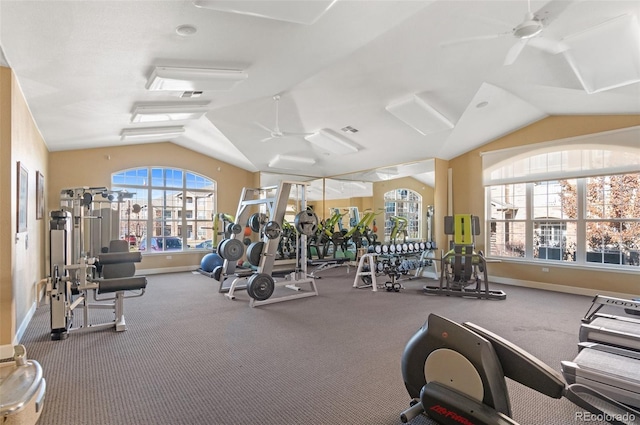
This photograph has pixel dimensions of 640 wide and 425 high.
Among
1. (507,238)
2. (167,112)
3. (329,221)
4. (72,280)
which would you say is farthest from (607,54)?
(72,280)

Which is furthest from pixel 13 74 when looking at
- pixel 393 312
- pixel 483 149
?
pixel 483 149

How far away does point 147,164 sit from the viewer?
7777mm

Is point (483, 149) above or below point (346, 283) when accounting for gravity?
above

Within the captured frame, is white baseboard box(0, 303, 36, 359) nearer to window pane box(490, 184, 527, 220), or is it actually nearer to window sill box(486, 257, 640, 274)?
window sill box(486, 257, 640, 274)

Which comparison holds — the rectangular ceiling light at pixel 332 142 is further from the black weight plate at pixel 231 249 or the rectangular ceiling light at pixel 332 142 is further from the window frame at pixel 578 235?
the window frame at pixel 578 235

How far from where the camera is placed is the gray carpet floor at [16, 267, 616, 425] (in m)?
2.20

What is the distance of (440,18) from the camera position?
3.36 m

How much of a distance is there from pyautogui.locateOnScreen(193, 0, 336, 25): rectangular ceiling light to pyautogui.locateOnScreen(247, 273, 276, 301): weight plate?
131 inches

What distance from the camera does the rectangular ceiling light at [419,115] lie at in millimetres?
5191

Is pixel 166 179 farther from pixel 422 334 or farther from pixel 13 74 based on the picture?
pixel 422 334

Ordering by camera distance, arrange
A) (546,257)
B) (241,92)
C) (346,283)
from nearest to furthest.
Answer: (241,92) < (546,257) < (346,283)

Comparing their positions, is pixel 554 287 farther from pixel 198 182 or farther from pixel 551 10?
pixel 198 182

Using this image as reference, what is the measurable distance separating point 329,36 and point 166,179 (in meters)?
6.15

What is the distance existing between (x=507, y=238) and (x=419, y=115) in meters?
3.22
